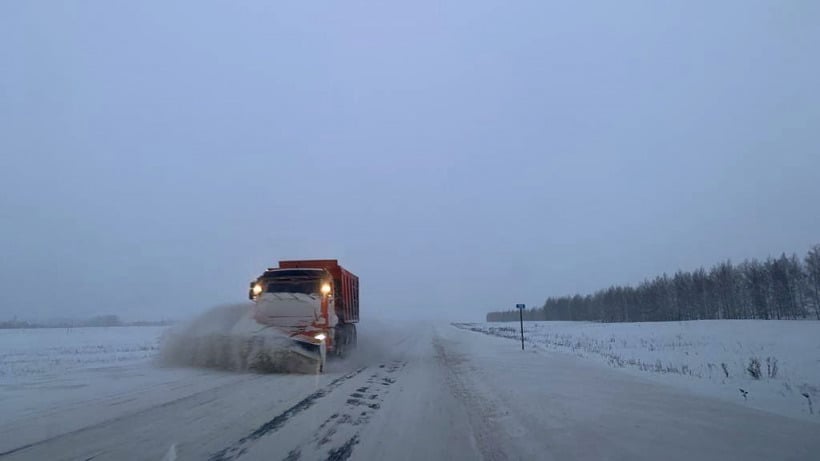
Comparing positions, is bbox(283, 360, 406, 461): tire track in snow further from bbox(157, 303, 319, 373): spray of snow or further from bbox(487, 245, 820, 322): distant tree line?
bbox(487, 245, 820, 322): distant tree line

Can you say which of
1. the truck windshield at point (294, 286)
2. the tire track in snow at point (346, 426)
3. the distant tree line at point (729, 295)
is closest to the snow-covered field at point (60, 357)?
the truck windshield at point (294, 286)

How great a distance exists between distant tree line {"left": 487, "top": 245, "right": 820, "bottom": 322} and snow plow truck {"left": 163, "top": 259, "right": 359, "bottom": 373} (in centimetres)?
7748

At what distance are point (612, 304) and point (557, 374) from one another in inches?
4703

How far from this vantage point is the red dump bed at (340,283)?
875 inches

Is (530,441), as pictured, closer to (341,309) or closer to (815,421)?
(815,421)

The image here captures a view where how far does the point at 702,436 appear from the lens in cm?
802

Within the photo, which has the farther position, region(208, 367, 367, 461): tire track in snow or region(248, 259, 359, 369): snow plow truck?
region(248, 259, 359, 369): snow plow truck

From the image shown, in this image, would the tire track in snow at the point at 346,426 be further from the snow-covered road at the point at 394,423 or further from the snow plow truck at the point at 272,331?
Answer: the snow plow truck at the point at 272,331

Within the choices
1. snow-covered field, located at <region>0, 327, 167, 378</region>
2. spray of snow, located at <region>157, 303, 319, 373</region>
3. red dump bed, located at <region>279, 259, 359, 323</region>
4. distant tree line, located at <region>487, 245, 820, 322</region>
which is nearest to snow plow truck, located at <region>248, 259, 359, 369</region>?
spray of snow, located at <region>157, 303, 319, 373</region>

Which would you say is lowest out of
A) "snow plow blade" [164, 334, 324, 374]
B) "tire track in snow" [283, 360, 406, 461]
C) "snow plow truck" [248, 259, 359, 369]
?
"tire track in snow" [283, 360, 406, 461]

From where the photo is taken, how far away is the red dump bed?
22.2m

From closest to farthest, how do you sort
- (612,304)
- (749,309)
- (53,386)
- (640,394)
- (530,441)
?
(530,441)
(640,394)
(53,386)
(749,309)
(612,304)

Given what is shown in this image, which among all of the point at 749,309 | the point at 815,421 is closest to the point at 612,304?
the point at 749,309

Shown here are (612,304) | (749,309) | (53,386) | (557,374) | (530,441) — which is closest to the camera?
(530,441)
